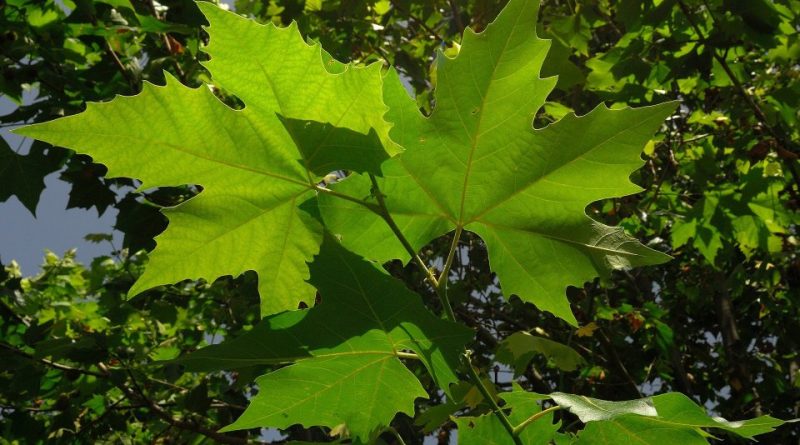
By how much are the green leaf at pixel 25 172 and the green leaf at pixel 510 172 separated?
211 cm

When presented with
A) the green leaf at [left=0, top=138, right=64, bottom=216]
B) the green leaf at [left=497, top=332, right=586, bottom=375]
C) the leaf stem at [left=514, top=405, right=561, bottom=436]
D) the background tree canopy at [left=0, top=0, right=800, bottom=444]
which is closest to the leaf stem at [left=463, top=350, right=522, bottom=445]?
the leaf stem at [left=514, top=405, right=561, bottom=436]

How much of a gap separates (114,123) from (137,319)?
182 inches

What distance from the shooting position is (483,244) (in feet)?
14.6

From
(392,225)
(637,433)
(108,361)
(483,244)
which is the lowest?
(108,361)

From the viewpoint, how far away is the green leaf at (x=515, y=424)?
1000 millimetres

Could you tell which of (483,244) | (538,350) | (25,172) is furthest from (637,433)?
(483,244)

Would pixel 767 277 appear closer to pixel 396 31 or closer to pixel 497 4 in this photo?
→ pixel 497 4

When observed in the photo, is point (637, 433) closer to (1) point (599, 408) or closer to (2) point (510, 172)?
(1) point (599, 408)

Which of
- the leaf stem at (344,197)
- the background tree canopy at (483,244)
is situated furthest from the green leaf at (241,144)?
the background tree canopy at (483,244)

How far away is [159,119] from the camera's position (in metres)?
0.85

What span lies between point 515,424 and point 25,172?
230 cm

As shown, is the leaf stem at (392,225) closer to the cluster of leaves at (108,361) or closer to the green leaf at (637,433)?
the green leaf at (637,433)

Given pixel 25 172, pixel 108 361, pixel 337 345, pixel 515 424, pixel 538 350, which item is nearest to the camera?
pixel 337 345

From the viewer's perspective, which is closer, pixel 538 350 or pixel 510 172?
pixel 510 172
